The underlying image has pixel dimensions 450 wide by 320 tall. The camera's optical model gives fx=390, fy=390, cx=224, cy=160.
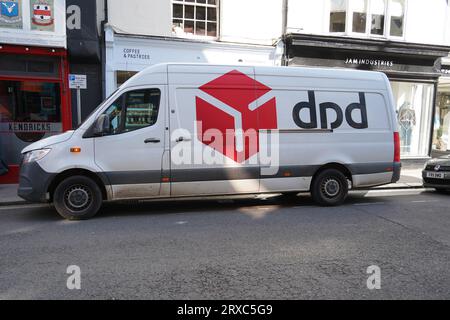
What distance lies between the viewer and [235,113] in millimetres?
7383

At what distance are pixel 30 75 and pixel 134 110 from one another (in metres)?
5.38

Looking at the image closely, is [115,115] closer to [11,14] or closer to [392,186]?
[11,14]

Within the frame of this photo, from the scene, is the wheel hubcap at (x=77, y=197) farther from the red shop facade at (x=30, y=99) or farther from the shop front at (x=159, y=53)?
the shop front at (x=159, y=53)

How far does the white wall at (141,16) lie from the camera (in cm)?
1146

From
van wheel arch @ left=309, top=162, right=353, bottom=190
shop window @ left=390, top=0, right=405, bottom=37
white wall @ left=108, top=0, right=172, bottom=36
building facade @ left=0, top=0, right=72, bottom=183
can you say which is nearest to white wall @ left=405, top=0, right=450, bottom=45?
shop window @ left=390, top=0, right=405, bottom=37

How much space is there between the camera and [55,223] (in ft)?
21.4

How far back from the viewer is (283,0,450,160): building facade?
13.0 meters

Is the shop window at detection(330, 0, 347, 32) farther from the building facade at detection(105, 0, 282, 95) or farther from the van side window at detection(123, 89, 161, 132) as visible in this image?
the van side window at detection(123, 89, 161, 132)

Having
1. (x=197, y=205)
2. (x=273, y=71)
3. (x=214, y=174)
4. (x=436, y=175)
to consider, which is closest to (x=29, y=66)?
(x=197, y=205)

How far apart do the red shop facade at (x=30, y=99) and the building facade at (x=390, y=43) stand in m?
7.02

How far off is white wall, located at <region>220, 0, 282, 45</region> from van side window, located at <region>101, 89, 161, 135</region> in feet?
20.5
